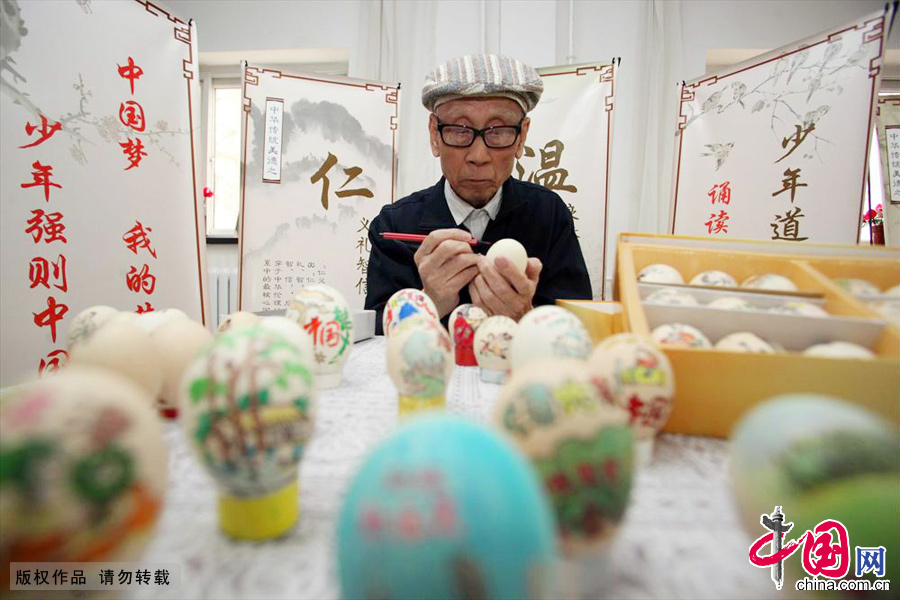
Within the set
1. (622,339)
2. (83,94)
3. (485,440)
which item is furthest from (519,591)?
(83,94)

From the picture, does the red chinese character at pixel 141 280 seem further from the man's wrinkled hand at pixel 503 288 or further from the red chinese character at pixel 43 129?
the man's wrinkled hand at pixel 503 288

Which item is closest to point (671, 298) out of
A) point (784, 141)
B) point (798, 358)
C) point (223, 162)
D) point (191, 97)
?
point (798, 358)

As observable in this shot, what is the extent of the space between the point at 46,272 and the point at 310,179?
3.99 ft

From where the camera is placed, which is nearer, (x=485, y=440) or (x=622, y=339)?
(x=485, y=440)

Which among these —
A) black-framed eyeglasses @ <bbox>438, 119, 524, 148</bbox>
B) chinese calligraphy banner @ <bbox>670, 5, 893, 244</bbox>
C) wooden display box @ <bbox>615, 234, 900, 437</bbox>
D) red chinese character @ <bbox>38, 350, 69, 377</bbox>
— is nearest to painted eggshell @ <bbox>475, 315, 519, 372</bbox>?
wooden display box @ <bbox>615, 234, 900, 437</bbox>

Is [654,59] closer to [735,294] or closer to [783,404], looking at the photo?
[735,294]

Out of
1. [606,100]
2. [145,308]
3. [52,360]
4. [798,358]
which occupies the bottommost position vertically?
[52,360]

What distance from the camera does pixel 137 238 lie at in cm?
159

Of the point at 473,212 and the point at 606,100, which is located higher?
the point at 606,100

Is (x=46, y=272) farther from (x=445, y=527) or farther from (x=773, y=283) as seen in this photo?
(x=773, y=283)

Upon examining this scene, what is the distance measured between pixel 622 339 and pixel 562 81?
6.82ft

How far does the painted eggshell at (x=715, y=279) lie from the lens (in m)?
0.75

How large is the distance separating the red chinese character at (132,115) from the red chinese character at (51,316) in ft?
2.03

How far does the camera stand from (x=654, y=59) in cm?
246
